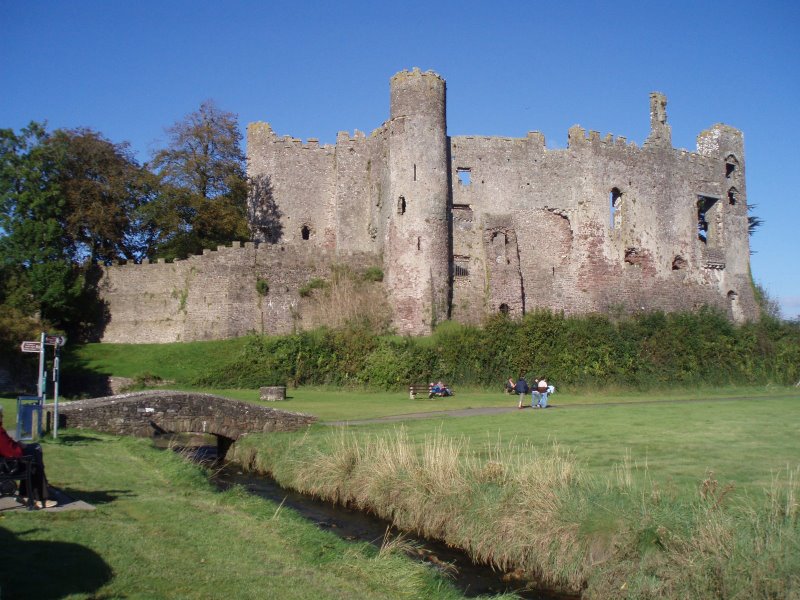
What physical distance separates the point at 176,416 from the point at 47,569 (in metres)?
11.7

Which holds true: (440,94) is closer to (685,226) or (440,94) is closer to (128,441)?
(685,226)

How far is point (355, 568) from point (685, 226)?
33139mm

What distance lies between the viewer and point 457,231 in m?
33.7

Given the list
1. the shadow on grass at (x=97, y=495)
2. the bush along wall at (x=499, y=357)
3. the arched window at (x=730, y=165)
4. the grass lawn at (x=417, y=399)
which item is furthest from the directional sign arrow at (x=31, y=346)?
the arched window at (x=730, y=165)

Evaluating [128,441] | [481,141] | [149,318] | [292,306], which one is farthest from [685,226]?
[128,441]

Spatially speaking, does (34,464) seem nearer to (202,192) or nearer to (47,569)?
(47,569)

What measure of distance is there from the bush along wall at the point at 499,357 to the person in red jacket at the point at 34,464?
19004 mm

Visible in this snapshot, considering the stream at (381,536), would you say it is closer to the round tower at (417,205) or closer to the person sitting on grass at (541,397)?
the person sitting on grass at (541,397)

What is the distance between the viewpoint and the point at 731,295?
39.6 metres

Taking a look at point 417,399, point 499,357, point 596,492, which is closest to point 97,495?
point 596,492

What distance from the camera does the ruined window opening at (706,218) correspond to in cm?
3969

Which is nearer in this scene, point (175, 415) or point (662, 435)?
point (662, 435)

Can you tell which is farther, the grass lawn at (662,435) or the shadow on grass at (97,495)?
the grass lawn at (662,435)

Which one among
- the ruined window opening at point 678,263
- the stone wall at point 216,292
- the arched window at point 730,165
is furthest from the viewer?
the arched window at point 730,165
